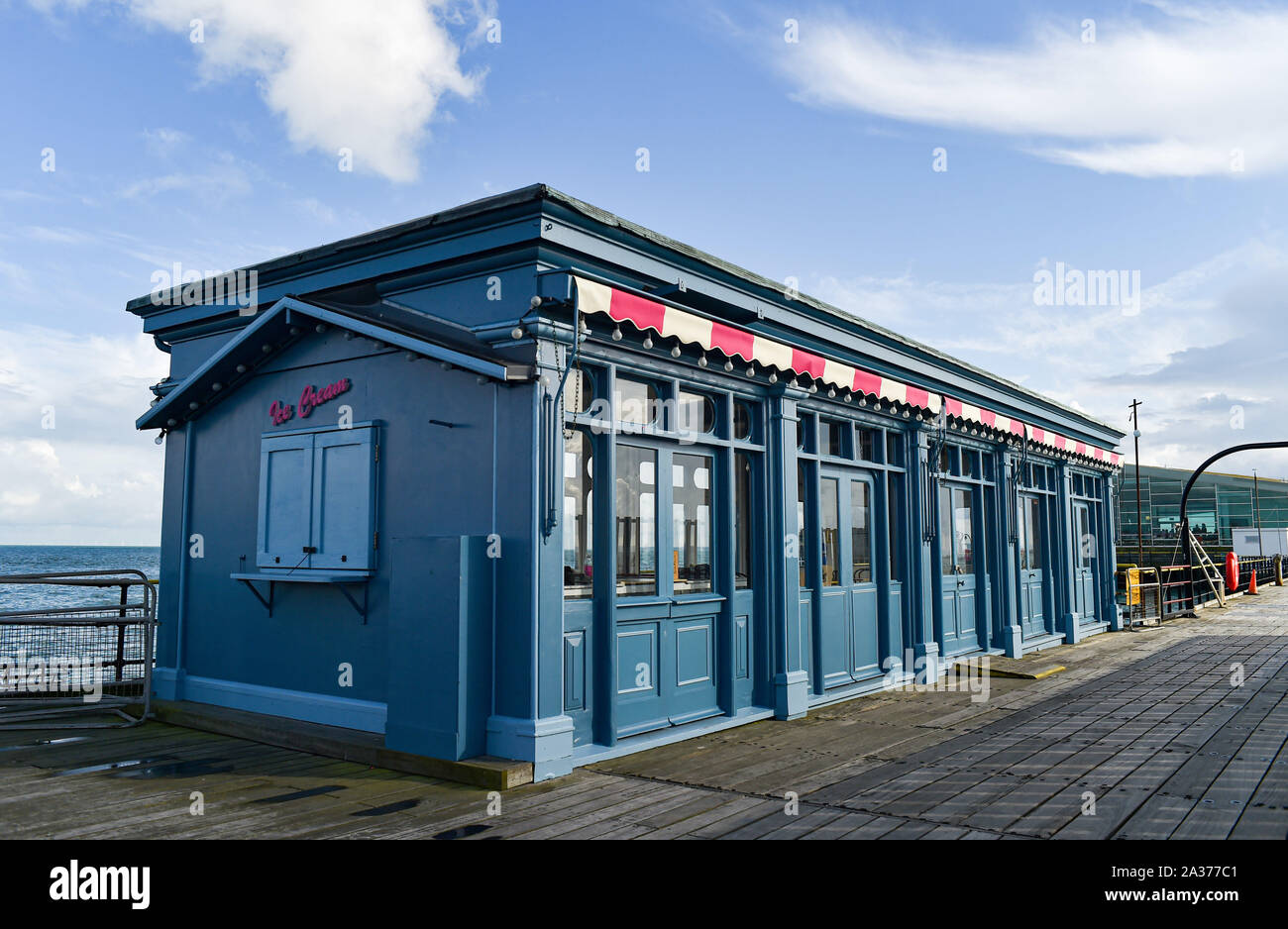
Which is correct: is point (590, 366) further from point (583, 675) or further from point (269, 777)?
point (269, 777)

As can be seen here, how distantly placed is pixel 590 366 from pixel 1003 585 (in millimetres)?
7701

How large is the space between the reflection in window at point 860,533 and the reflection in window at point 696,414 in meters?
2.35

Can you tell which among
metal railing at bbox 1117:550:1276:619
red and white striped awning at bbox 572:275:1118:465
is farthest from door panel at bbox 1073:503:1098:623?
red and white striped awning at bbox 572:275:1118:465

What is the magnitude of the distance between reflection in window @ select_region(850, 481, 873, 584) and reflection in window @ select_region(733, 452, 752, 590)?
1.72 meters

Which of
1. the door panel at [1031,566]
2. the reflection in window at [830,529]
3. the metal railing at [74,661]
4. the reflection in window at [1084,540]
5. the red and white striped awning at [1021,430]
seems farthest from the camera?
the reflection in window at [1084,540]

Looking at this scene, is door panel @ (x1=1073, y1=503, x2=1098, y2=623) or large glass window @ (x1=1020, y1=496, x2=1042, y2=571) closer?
large glass window @ (x1=1020, y1=496, x2=1042, y2=571)

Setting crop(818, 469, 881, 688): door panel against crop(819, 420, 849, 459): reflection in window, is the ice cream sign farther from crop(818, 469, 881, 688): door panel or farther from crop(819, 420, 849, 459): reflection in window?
crop(819, 420, 849, 459): reflection in window

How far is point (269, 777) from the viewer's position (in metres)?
5.27

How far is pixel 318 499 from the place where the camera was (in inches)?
251

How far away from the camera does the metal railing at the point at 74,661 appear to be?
6.99 meters

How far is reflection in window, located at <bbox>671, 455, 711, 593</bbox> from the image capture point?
662cm

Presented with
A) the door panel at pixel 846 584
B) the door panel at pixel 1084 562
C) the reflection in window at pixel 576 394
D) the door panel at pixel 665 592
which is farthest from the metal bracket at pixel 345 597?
the door panel at pixel 1084 562

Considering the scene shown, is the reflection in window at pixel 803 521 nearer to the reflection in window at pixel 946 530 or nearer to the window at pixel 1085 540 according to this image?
the reflection in window at pixel 946 530
